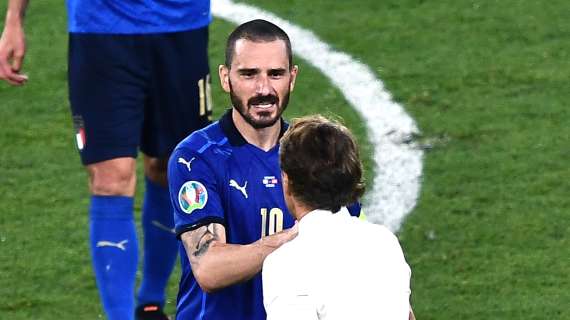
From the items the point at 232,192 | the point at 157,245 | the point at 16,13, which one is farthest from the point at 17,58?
the point at 232,192

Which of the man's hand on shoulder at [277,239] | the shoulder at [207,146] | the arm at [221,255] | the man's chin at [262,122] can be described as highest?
the man's chin at [262,122]

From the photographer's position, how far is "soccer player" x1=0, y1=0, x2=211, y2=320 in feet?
20.3

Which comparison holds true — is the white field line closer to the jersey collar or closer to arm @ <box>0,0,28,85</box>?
arm @ <box>0,0,28,85</box>

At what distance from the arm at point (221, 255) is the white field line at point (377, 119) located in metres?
2.78

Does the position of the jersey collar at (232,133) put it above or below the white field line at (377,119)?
above

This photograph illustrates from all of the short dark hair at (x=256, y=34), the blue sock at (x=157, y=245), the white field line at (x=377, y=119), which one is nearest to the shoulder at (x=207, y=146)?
the short dark hair at (x=256, y=34)

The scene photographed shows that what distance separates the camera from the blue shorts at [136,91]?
6238 mm

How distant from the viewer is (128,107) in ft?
20.6

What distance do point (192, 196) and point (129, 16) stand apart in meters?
1.79

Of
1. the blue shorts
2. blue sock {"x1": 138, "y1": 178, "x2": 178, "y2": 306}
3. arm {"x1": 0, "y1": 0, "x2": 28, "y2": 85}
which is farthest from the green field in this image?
arm {"x1": 0, "y1": 0, "x2": 28, "y2": 85}

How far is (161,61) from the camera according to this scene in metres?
6.41

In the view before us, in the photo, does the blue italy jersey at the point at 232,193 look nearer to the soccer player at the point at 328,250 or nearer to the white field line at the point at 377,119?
the soccer player at the point at 328,250

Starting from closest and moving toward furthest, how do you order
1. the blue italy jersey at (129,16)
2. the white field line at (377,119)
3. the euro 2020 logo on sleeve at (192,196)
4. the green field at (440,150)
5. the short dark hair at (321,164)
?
the short dark hair at (321,164) → the euro 2020 logo on sleeve at (192,196) → the blue italy jersey at (129,16) → the green field at (440,150) → the white field line at (377,119)

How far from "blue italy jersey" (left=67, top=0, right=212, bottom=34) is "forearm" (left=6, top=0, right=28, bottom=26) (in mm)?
232
